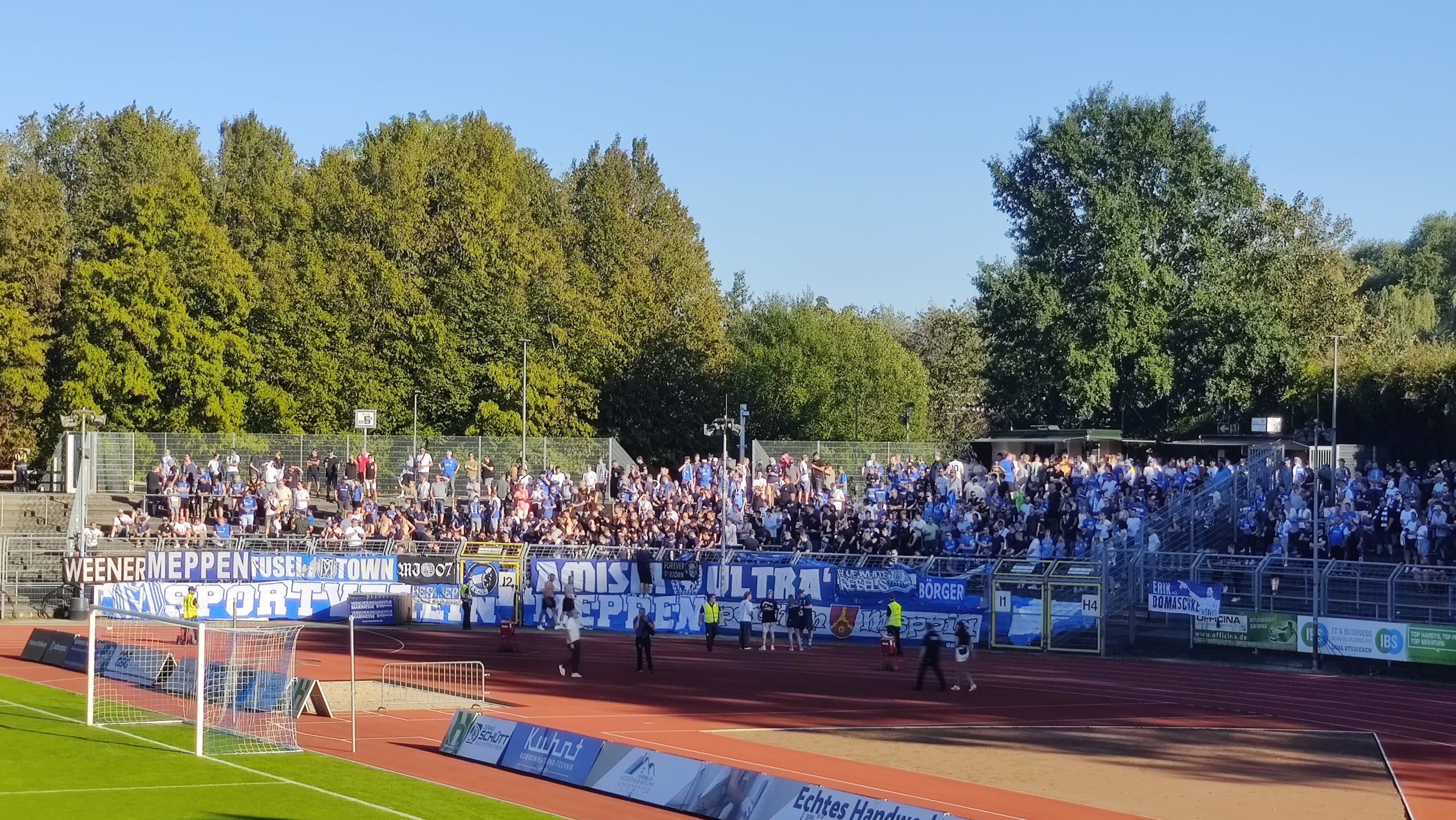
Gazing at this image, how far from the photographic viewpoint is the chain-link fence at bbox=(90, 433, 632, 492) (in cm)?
5244

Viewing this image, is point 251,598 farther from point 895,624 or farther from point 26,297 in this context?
point 26,297

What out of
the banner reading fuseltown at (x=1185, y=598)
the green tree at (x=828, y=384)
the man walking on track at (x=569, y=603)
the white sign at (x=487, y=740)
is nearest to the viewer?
the white sign at (x=487, y=740)

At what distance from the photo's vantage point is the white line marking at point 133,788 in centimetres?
1731

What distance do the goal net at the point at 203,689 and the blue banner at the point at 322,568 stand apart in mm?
13887

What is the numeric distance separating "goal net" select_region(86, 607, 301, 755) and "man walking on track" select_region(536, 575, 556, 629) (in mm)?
13824

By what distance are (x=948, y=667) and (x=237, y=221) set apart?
2062 inches

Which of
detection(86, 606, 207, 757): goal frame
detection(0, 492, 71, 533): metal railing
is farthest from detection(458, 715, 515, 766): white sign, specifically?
detection(0, 492, 71, 533): metal railing

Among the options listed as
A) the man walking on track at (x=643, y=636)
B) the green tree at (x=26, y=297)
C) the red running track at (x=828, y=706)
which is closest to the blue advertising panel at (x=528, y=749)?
the red running track at (x=828, y=706)

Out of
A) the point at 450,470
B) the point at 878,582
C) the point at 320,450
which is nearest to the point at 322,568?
the point at 450,470

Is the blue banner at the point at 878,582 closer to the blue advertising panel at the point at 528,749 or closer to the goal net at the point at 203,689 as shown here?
the goal net at the point at 203,689

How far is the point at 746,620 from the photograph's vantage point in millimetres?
39625

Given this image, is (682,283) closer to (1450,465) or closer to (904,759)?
(1450,465)

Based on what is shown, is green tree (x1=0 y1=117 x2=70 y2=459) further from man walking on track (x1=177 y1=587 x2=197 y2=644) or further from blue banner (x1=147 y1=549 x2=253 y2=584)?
man walking on track (x1=177 y1=587 x2=197 y2=644)

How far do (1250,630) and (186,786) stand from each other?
25644 mm
